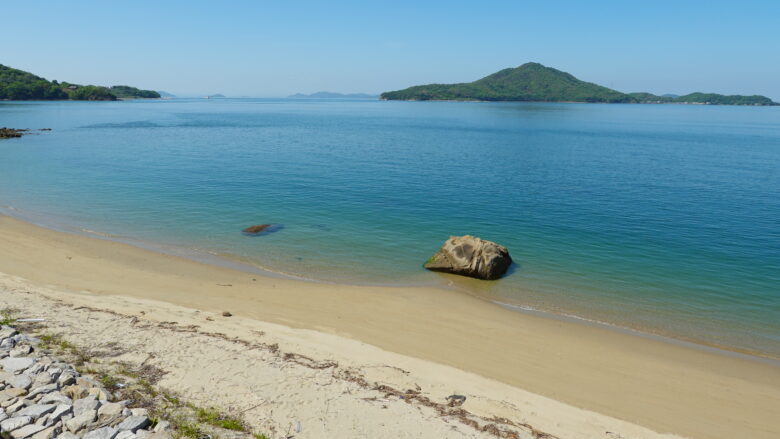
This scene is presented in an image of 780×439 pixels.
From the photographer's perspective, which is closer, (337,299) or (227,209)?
(337,299)

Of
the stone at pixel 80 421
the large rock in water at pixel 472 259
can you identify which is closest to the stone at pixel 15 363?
the stone at pixel 80 421

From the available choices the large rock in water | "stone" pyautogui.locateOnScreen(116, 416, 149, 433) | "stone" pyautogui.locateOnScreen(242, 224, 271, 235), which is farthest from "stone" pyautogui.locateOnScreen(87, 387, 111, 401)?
"stone" pyautogui.locateOnScreen(242, 224, 271, 235)

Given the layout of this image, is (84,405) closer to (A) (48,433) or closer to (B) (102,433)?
(A) (48,433)

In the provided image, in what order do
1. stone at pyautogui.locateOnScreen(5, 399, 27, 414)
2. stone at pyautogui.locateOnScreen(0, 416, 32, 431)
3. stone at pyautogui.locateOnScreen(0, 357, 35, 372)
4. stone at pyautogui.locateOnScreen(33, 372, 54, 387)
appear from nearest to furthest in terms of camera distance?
stone at pyautogui.locateOnScreen(0, 416, 32, 431), stone at pyautogui.locateOnScreen(5, 399, 27, 414), stone at pyautogui.locateOnScreen(33, 372, 54, 387), stone at pyautogui.locateOnScreen(0, 357, 35, 372)

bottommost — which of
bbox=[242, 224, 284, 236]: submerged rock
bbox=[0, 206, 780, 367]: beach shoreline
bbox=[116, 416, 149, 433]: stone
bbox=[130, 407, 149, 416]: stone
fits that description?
bbox=[0, 206, 780, 367]: beach shoreline

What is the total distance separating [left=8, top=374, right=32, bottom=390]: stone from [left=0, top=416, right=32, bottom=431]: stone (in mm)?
1170

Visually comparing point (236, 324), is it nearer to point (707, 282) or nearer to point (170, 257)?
point (170, 257)

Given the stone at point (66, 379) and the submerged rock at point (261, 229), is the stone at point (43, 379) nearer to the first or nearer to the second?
the stone at point (66, 379)

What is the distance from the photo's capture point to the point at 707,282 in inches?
850

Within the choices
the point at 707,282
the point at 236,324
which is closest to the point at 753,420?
the point at 707,282

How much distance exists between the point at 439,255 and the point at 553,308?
19.8ft

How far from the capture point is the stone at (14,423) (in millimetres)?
8734

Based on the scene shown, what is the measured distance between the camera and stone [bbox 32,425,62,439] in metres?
8.64

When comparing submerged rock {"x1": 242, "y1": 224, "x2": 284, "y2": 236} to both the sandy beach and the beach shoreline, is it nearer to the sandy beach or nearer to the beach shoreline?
the beach shoreline
